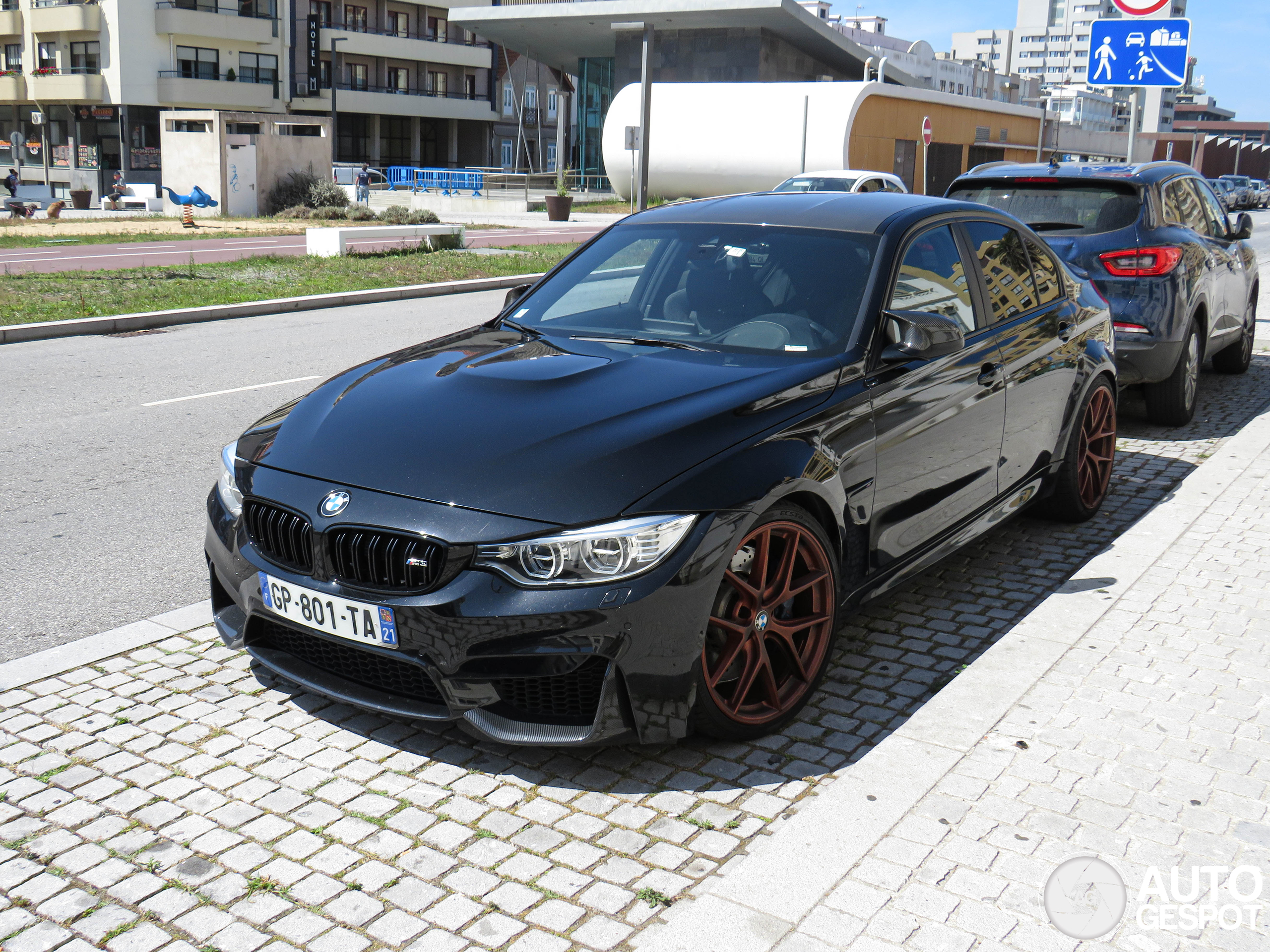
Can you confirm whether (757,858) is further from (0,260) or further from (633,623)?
(0,260)

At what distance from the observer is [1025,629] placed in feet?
14.8

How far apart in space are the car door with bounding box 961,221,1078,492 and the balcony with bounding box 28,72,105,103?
218 ft

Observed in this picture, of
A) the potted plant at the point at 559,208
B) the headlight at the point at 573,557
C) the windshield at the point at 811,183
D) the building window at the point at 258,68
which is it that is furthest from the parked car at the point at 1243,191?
the headlight at the point at 573,557

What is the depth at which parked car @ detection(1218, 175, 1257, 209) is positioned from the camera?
240ft

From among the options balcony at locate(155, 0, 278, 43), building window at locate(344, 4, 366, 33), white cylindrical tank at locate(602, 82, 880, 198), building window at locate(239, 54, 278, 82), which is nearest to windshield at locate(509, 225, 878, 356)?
white cylindrical tank at locate(602, 82, 880, 198)

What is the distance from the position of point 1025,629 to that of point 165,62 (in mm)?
68532

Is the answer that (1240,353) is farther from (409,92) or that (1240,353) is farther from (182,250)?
(409,92)

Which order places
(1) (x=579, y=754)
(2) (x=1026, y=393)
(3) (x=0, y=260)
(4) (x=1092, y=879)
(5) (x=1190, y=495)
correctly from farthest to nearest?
1. (3) (x=0, y=260)
2. (5) (x=1190, y=495)
3. (2) (x=1026, y=393)
4. (1) (x=579, y=754)
5. (4) (x=1092, y=879)

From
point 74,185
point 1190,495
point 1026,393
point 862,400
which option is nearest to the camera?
point 862,400

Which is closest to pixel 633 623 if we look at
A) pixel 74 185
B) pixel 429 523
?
pixel 429 523

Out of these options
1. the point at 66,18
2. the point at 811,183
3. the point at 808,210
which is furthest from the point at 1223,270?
the point at 66,18

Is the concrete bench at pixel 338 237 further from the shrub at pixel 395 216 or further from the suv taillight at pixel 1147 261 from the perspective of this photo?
the suv taillight at pixel 1147 261

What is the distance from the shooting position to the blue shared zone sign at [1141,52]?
16266 mm

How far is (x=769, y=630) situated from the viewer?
367cm
